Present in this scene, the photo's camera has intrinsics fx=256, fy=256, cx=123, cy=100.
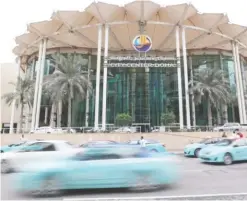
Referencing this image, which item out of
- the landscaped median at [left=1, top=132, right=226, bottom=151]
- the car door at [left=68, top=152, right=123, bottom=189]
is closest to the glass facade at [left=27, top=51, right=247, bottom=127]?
the landscaped median at [left=1, top=132, right=226, bottom=151]

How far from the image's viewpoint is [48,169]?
21.4ft

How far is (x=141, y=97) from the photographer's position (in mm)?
42031

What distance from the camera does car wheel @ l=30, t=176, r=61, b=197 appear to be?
21.1 ft

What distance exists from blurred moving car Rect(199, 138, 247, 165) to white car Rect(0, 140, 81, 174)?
6.89m

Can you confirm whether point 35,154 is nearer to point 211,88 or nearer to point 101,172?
point 101,172

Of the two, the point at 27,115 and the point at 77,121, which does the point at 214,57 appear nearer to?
the point at 77,121

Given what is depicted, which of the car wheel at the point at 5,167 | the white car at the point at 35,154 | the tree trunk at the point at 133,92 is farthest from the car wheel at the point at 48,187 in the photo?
the tree trunk at the point at 133,92

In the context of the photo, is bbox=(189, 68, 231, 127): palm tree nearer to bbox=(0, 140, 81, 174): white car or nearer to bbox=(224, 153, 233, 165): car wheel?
bbox=(224, 153, 233, 165): car wheel

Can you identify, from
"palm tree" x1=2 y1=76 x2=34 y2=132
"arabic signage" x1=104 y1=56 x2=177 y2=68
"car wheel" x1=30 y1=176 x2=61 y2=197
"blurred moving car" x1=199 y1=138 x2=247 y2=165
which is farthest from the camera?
"palm tree" x1=2 y1=76 x2=34 y2=132

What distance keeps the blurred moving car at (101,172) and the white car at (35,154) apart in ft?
10.3

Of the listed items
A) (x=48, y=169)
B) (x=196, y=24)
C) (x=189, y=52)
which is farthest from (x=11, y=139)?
(x=189, y=52)

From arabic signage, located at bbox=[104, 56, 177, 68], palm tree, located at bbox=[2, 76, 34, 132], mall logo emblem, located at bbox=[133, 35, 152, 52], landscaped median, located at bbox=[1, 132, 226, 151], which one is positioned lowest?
landscaped median, located at bbox=[1, 132, 226, 151]

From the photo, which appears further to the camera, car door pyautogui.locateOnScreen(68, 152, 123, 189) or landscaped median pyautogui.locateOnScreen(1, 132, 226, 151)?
landscaped median pyautogui.locateOnScreen(1, 132, 226, 151)

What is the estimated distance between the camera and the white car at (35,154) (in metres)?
10.3
